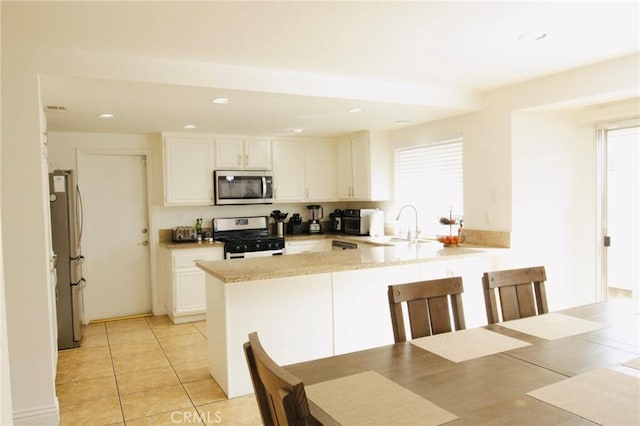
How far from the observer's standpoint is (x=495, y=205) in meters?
4.43

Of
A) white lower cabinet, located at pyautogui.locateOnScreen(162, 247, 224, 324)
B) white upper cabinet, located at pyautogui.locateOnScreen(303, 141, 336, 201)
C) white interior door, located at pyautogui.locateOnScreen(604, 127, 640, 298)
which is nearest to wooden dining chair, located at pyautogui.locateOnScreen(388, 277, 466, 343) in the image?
white interior door, located at pyautogui.locateOnScreen(604, 127, 640, 298)

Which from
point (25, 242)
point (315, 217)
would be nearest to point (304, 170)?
point (315, 217)

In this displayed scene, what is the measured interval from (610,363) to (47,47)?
327 cm

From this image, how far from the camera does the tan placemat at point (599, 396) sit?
1.31 m

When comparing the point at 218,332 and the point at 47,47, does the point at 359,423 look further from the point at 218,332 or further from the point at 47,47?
the point at 47,47

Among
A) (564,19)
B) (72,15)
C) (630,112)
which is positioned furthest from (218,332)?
(630,112)

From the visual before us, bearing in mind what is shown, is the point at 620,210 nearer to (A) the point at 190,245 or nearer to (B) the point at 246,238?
(B) the point at 246,238

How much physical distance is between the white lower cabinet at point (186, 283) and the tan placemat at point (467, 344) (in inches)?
148

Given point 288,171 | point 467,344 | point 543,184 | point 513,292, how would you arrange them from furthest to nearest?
point 288,171 → point 543,184 → point 513,292 → point 467,344

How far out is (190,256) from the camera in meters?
5.34

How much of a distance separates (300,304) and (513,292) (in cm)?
151

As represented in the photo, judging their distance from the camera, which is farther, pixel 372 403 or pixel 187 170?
pixel 187 170

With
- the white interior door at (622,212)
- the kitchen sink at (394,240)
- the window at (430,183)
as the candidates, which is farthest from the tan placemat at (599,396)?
the window at (430,183)

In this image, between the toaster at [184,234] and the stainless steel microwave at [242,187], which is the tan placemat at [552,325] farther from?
the toaster at [184,234]
